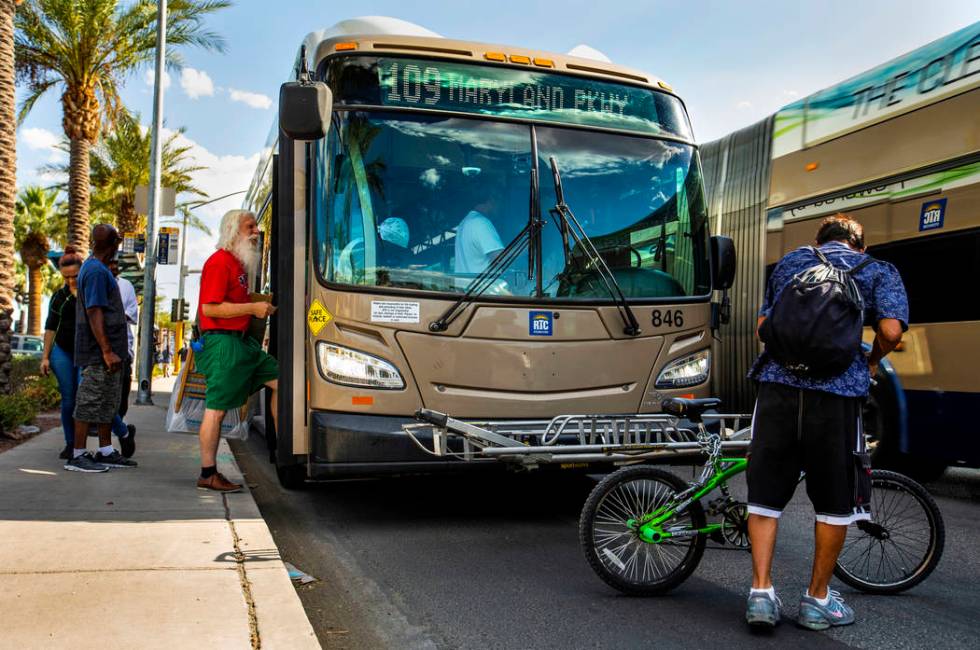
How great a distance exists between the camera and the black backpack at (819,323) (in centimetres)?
395

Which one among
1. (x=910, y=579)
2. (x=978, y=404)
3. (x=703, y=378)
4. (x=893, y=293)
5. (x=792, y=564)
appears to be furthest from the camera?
(x=978, y=404)

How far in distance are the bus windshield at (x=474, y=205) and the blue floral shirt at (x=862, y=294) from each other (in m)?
1.91

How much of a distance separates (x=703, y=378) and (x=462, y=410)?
1697 millimetres

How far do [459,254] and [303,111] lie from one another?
1.24 meters

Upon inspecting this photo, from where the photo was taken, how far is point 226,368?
6473 millimetres

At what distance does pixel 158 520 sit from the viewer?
5477mm

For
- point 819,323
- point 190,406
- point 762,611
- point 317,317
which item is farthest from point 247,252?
point 762,611

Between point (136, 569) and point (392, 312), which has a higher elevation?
point (392, 312)

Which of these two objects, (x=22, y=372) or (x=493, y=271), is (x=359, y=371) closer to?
(x=493, y=271)

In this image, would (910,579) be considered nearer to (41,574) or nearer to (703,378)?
(703,378)

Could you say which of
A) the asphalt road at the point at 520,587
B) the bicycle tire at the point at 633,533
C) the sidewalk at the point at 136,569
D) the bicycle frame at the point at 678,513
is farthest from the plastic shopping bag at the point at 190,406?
the bicycle frame at the point at 678,513

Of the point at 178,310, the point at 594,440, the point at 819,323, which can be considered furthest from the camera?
the point at 178,310

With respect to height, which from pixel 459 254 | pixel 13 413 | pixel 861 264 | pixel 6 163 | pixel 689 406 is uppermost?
pixel 6 163

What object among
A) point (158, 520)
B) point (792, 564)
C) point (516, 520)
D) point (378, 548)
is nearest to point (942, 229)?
point (792, 564)
